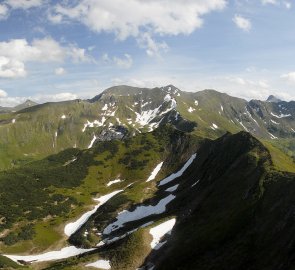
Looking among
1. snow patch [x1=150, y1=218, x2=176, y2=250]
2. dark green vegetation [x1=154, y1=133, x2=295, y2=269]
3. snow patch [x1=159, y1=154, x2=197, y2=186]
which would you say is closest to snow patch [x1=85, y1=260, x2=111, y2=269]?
snow patch [x1=150, y1=218, x2=176, y2=250]

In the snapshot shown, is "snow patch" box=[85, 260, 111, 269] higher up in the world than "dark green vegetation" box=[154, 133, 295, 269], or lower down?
lower down

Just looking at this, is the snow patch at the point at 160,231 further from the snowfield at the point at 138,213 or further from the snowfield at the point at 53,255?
the snowfield at the point at 53,255

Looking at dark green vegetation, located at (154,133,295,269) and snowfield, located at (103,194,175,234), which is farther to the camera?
snowfield, located at (103,194,175,234)

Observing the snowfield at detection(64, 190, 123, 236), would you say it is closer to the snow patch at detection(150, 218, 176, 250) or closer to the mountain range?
the mountain range

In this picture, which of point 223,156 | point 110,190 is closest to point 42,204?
point 110,190

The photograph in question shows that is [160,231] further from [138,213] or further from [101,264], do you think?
[138,213]

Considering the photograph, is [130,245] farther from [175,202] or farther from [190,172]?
[190,172]

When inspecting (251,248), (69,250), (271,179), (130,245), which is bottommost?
(69,250)
